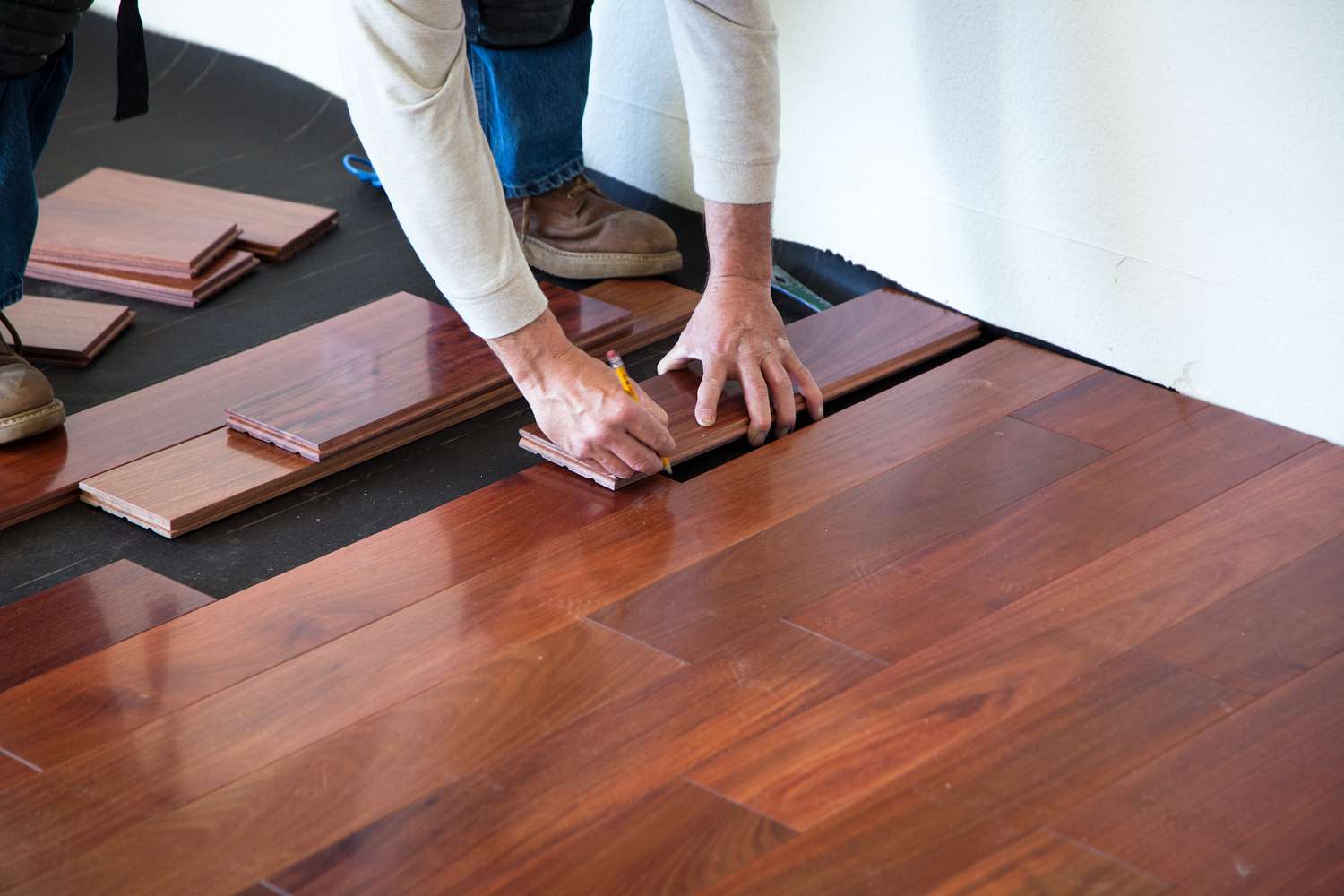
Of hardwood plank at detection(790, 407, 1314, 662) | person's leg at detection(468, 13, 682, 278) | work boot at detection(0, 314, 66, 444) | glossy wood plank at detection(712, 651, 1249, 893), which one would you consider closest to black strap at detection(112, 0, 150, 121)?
work boot at detection(0, 314, 66, 444)

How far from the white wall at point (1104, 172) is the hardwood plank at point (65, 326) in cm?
131

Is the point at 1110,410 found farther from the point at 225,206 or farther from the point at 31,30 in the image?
the point at 225,206

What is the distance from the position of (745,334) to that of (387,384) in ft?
1.98

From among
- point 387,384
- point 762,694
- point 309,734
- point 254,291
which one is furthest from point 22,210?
point 762,694

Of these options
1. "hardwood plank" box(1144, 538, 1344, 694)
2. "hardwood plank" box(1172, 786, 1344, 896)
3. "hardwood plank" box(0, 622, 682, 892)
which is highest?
"hardwood plank" box(1172, 786, 1344, 896)

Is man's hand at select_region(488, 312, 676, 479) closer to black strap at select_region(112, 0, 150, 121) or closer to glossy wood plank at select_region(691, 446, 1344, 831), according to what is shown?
glossy wood plank at select_region(691, 446, 1344, 831)

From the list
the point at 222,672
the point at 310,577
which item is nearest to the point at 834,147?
the point at 310,577

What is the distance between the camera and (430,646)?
64.6 inches

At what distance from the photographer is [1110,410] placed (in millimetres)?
2107

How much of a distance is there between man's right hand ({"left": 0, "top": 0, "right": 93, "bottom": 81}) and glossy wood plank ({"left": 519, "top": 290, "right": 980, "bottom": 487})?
94 centimetres

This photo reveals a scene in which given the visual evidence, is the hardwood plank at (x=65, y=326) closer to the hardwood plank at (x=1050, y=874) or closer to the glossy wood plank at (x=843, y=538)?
the glossy wood plank at (x=843, y=538)

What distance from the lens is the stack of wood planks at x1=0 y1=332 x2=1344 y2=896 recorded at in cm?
131

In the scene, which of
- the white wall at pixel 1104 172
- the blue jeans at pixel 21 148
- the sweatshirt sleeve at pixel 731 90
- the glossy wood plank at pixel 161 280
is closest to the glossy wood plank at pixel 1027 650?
the white wall at pixel 1104 172

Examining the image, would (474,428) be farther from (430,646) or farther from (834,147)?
(834,147)
